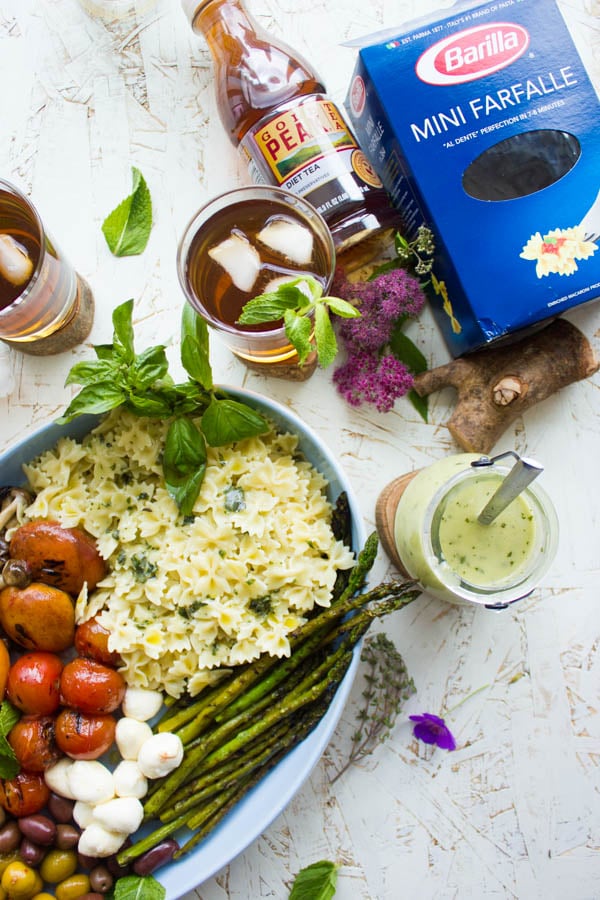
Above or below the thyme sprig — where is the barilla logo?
above

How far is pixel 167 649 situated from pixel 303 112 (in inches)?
43.5

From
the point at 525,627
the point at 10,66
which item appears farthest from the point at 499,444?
the point at 10,66

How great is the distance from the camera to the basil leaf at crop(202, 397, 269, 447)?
4.43ft

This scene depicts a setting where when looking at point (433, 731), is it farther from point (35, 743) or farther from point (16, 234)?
point (16, 234)

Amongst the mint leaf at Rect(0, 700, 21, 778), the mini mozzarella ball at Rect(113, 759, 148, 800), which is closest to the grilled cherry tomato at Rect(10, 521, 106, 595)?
the mint leaf at Rect(0, 700, 21, 778)

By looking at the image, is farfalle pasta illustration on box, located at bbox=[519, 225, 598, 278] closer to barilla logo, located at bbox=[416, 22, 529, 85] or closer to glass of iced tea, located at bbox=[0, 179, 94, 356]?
barilla logo, located at bbox=[416, 22, 529, 85]

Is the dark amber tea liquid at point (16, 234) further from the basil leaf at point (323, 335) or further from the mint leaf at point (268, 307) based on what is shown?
the basil leaf at point (323, 335)

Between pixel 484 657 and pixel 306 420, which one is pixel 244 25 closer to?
pixel 306 420

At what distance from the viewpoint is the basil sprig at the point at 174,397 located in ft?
4.31

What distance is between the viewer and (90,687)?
136 cm

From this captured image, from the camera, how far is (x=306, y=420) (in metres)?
1.60

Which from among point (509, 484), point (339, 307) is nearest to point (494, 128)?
point (339, 307)

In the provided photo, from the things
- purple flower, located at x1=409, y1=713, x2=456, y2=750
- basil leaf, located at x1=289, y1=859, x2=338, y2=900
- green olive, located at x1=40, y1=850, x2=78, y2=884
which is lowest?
basil leaf, located at x1=289, y1=859, x2=338, y2=900

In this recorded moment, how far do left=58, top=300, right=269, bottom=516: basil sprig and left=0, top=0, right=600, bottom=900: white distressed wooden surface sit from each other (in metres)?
0.23
